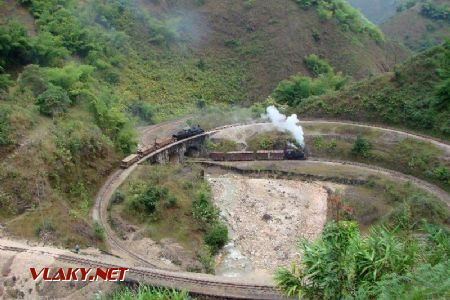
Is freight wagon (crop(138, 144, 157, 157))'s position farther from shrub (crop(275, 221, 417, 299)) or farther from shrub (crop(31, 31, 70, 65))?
shrub (crop(275, 221, 417, 299))

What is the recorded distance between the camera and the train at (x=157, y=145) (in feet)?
117

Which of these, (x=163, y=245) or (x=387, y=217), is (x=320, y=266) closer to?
(x=163, y=245)

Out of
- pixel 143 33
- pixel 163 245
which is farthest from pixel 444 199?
pixel 143 33

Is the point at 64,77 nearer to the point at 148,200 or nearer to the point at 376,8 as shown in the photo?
the point at 148,200

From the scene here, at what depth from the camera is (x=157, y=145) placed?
130ft

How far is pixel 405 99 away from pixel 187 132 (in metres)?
17.1

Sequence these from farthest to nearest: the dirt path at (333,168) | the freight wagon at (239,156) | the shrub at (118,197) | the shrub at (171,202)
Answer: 1. the freight wagon at (239,156)
2. the dirt path at (333,168)
3. the shrub at (118,197)
4. the shrub at (171,202)

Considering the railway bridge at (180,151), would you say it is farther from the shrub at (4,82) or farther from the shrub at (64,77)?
the shrub at (4,82)

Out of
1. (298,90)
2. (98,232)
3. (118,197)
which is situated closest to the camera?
(98,232)

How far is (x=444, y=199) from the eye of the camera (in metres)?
33.5

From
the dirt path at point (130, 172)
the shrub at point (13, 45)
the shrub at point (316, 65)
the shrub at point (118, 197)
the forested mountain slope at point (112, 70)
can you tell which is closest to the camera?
the dirt path at point (130, 172)

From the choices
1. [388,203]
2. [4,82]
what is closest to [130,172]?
[4,82]

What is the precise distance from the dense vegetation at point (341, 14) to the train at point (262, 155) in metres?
30.3

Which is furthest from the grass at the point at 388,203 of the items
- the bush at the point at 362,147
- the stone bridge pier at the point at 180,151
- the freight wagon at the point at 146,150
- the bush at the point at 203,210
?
the freight wagon at the point at 146,150
